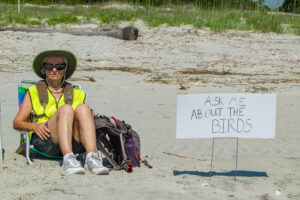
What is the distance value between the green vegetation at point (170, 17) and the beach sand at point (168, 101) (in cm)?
55

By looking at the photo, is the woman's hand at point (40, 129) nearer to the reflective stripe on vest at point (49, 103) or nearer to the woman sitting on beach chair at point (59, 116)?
the woman sitting on beach chair at point (59, 116)

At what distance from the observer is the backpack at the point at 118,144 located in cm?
449

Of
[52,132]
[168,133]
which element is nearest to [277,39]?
[168,133]

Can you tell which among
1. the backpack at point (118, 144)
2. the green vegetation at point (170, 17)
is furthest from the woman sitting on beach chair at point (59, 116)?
the green vegetation at point (170, 17)

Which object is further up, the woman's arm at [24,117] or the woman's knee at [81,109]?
the woman's knee at [81,109]

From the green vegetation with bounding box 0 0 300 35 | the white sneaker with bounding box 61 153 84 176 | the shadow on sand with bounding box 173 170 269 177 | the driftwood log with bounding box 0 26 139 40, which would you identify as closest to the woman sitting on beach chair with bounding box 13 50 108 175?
the white sneaker with bounding box 61 153 84 176

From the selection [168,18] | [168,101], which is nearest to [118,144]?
[168,101]

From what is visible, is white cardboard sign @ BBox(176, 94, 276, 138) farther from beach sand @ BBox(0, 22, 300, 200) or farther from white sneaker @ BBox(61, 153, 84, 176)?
Answer: white sneaker @ BBox(61, 153, 84, 176)

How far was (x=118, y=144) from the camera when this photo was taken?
14.9ft

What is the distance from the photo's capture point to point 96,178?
13.8 ft

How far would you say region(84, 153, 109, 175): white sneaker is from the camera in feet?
13.9

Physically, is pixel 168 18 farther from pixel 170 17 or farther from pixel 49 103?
pixel 49 103

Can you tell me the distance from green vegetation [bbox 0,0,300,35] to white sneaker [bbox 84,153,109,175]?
37.6ft

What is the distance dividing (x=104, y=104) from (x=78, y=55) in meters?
5.12
